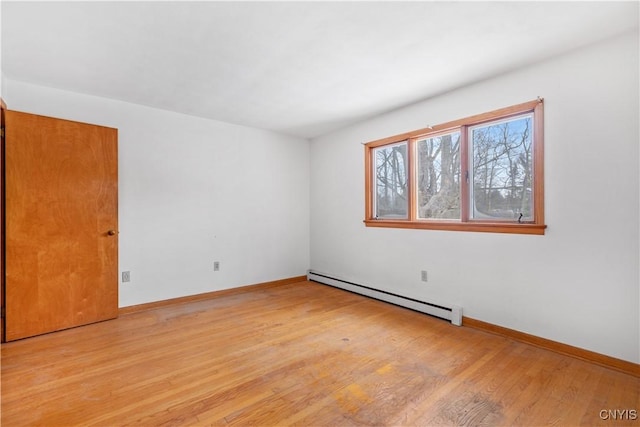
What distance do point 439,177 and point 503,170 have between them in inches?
25.9

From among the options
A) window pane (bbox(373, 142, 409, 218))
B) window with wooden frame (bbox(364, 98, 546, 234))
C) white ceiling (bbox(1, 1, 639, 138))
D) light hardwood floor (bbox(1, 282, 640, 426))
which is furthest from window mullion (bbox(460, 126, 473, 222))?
light hardwood floor (bbox(1, 282, 640, 426))

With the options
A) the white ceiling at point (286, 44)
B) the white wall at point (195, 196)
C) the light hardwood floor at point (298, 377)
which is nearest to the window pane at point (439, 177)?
the white ceiling at point (286, 44)

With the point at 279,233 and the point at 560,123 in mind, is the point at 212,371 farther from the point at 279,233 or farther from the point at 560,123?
the point at 560,123

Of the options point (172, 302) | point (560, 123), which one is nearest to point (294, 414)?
point (172, 302)

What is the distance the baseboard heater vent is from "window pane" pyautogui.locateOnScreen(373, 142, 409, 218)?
98 centimetres

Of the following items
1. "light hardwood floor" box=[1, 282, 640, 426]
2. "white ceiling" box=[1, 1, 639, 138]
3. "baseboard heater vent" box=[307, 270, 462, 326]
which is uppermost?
"white ceiling" box=[1, 1, 639, 138]

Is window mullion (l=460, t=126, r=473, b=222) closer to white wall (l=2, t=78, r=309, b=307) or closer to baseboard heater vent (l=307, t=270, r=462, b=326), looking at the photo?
baseboard heater vent (l=307, t=270, r=462, b=326)

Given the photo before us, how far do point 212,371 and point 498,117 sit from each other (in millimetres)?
3150

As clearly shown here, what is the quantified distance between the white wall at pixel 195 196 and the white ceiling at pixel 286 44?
0.94 feet

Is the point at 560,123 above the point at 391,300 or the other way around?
above

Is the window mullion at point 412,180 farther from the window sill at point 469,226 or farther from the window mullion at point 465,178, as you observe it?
the window mullion at point 465,178

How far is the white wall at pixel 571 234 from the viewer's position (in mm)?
2014

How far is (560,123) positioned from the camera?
2.29 metres

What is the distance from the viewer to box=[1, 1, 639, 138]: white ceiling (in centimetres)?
178
